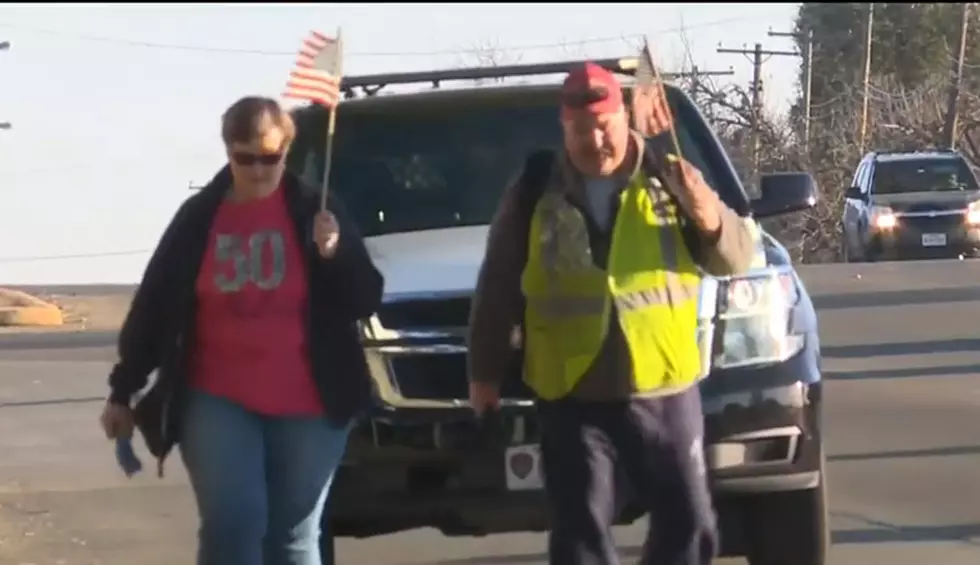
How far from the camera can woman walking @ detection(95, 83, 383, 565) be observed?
4.91 metres

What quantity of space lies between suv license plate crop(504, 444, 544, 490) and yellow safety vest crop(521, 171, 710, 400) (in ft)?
2.88

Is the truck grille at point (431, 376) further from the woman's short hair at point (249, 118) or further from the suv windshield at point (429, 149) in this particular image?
the woman's short hair at point (249, 118)

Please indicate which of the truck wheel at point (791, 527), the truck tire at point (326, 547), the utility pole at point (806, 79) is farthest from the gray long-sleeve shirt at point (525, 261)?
the utility pole at point (806, 79)

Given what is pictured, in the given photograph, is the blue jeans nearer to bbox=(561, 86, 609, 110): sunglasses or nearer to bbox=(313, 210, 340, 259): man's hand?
bbox=(313, 210, 340, 259): man's hand

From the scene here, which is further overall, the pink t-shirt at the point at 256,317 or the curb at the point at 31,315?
the curb at the point at 31,315

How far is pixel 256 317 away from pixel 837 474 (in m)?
5.17

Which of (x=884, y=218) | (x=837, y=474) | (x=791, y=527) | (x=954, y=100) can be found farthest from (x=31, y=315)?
(x=791, y=527)

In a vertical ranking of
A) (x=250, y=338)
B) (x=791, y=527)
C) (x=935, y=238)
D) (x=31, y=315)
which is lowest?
(x=31, y=315)

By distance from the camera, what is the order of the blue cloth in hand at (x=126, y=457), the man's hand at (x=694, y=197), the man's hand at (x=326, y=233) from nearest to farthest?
the man's hand at (x=694, y=197)
the man's hand at (x=326, y=233)
the blue cloth in hand at (x=126, y=457)

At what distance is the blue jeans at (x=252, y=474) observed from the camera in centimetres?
495

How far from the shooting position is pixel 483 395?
5.16 meters

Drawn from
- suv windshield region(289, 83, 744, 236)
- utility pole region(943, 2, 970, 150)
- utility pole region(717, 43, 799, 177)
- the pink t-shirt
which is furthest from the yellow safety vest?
utility pole region(943, 2, 970, 150)

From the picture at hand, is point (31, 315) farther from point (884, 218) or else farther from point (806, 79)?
point (806, 79)

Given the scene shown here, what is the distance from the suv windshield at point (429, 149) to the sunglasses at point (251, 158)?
205 cm
